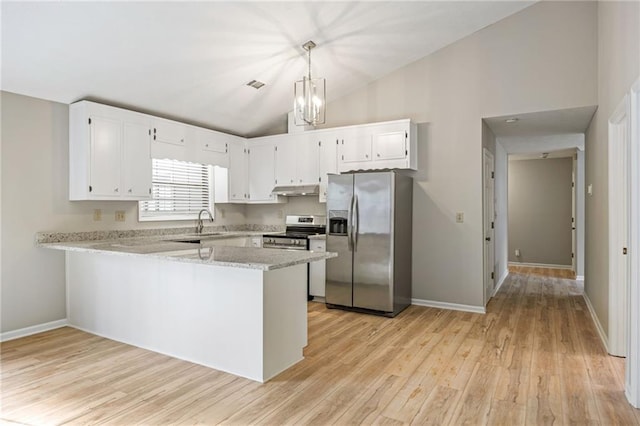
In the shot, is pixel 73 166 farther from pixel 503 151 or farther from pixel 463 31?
pixel 503 151

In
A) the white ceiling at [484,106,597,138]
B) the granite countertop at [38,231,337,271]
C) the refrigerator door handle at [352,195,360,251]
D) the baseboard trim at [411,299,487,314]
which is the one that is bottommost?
the baseboard trim at [411,299,487,314]

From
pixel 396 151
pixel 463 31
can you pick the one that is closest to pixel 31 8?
pixel 396 151

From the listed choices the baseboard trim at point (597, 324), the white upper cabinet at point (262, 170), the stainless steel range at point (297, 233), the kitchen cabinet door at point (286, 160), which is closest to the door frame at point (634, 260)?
the baseboard trim at point (597, 324)

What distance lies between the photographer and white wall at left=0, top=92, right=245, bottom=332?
3.65 m

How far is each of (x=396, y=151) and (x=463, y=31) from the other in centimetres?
154

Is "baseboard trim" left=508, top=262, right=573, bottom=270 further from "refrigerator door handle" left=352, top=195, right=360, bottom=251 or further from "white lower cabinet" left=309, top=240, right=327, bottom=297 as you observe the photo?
"refrigerator door handle" left=352, top=195, right=360, bottom=251

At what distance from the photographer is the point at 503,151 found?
22.0 feet

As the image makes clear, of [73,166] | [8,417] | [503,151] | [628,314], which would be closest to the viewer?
[8,417]

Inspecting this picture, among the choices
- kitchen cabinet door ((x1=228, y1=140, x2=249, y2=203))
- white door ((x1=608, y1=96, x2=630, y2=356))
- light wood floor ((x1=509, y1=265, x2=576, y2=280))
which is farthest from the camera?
light wood floor ((x1=509, y1=265, x2=576, y2=280))

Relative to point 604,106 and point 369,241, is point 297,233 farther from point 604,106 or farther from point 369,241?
point 604,106

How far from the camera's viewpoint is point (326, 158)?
524cm

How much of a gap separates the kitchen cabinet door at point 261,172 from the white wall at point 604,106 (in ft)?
12.7

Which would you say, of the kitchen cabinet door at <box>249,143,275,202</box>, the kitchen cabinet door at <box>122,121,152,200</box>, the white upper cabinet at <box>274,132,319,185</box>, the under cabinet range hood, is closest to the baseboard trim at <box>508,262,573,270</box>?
the under cabinet range hood

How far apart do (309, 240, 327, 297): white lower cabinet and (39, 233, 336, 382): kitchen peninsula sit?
188 cm
